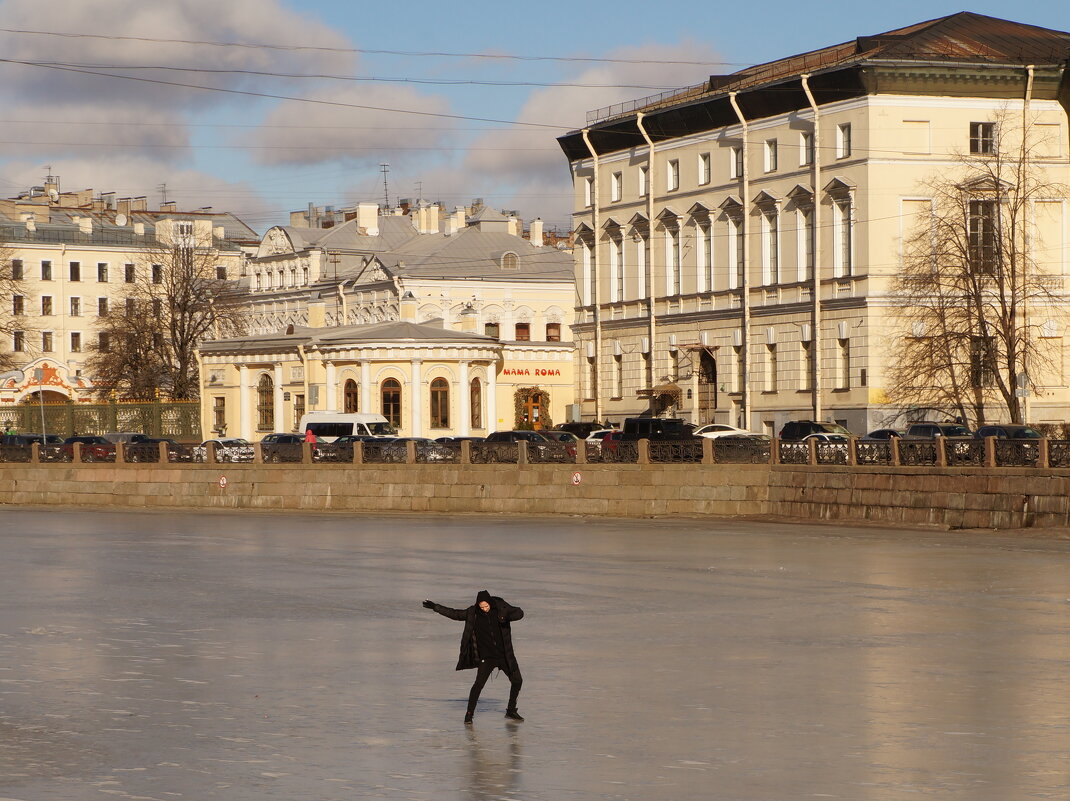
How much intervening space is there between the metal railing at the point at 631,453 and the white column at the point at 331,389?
44.4ft

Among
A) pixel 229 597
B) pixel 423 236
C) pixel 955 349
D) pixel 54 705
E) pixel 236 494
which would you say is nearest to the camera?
pixel 54 705

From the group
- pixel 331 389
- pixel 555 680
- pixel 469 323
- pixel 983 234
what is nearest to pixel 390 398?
pixel 331 389

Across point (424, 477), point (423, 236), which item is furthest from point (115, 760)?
point (423, 236)

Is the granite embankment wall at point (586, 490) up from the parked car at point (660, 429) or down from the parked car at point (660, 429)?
down

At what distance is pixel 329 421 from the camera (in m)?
58.2

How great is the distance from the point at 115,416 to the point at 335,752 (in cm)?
6153

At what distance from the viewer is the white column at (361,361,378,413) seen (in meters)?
64.6

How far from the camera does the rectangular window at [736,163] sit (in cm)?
5675

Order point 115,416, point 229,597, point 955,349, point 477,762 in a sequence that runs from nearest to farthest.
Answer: point 477,762
point 229,597
point 955,349
point 115,416

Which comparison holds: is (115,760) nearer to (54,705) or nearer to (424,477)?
(54,705)

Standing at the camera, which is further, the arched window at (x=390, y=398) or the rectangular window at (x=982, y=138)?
the arched window at (x=390, y=398)

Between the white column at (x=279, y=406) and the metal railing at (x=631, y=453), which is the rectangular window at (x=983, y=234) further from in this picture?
the white column at (x=279, y=406)

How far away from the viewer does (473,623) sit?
12.2 meters

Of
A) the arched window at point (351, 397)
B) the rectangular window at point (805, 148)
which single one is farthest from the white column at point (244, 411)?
the rectangular window at point (805, 148)
